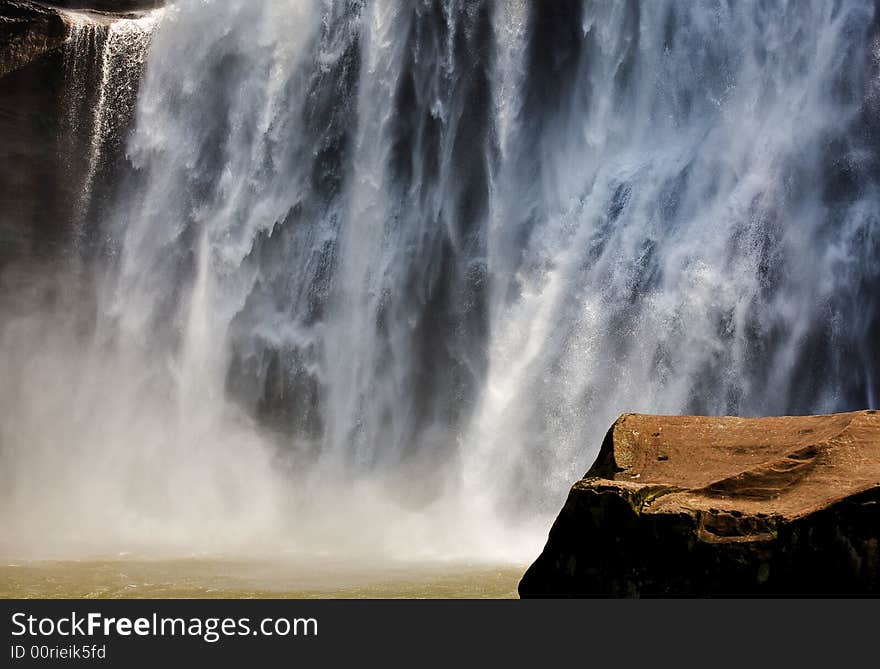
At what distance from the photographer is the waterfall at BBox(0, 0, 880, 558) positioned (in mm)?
16844

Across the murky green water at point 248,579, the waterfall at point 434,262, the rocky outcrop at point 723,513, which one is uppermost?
the waterfall at point 434,262

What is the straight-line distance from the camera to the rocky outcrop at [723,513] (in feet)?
20.0

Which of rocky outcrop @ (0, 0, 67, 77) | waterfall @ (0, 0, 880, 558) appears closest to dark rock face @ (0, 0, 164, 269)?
rocky outcrop @ (0, 0, 67, 77)

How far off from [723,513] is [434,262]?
14.6 metres

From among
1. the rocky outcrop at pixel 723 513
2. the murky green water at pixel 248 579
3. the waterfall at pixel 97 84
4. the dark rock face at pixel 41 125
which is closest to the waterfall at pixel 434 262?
the waterfall at pixel 97 84

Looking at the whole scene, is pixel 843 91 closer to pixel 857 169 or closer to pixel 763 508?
pixel 857 169

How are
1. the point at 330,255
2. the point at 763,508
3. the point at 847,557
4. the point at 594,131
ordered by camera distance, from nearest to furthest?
1. the point at 847,557
2. the point at 763,508
3. the point at 594,131
4. the point at 330,255

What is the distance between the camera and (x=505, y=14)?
69.5ft

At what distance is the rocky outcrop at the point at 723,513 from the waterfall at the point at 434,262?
797 centimetres

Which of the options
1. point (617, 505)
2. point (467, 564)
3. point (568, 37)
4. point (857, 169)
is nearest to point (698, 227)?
point (857, 169)

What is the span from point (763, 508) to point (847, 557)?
0.65 metres

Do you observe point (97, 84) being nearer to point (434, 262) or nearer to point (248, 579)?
point (434, 262)

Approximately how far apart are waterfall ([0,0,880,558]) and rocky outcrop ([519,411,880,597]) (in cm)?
797

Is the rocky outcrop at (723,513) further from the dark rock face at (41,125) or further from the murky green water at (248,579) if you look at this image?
the dark rock face at (41,125)
